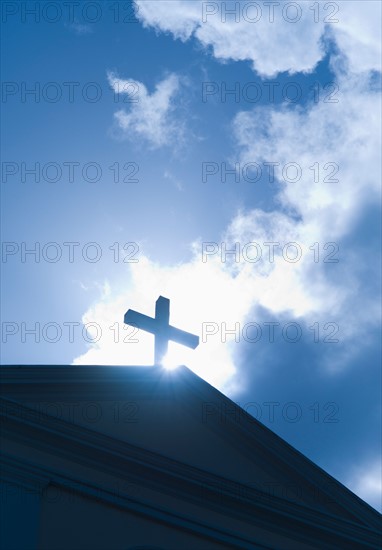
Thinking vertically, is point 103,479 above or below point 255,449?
below

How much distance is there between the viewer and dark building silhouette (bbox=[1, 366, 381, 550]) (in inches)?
346

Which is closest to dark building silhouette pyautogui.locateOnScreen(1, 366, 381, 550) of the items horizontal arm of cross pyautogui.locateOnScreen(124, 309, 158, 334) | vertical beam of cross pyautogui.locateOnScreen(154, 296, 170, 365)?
vertical beam of cross pyautogui.locateOnScreen(154, 296, 170, 365)

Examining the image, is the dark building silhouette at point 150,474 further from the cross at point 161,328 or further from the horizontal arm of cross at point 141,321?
the horizontal arm of cross at point 141,321

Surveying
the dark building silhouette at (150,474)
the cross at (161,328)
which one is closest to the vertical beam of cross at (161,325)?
the cross at (161,328)

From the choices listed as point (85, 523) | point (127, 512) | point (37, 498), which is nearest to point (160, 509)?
point (127, 512)

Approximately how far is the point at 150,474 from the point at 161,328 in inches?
110

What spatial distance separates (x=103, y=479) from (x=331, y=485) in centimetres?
339

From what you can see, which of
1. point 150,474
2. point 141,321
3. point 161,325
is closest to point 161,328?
point 161,325

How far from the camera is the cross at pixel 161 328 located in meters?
11.6

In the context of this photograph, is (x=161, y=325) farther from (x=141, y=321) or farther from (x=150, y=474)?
(x=150, y=474)

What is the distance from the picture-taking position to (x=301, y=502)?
1030 centimetres

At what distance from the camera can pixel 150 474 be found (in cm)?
955

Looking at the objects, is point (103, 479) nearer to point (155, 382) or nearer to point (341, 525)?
point (155, 382)

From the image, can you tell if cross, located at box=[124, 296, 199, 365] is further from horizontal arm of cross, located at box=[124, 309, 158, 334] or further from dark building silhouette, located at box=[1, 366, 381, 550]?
dark building silhouette, located at box=[1, 366, 381, 550]
